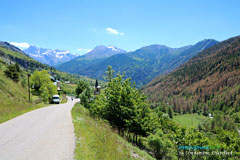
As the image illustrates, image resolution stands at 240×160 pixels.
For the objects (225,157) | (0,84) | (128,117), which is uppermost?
(0,84)

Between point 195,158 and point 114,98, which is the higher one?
point 114,98

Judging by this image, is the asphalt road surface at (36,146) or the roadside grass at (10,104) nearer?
the asphalt road surface at (36,146)

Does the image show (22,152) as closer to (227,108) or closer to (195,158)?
(195,158)

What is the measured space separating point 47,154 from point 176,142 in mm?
23990

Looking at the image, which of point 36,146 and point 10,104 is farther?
point 10,104

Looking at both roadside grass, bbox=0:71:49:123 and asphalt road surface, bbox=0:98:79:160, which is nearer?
asphalt road surface, bbox=0:98:79:160

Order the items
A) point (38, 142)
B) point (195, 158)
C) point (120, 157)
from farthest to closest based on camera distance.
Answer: point (195, 158), point (38, 142), point (120, 157)

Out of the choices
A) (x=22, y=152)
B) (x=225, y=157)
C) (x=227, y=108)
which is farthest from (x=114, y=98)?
(x=227, y=108)

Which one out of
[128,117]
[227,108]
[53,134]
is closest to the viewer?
[53,134]

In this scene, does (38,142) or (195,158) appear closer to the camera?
(38,142)

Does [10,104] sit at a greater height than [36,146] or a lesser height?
greater

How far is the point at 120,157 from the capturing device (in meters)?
7.84

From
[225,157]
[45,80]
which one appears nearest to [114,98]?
[225,157]

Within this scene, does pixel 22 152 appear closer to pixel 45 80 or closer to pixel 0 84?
pixel 0 84
